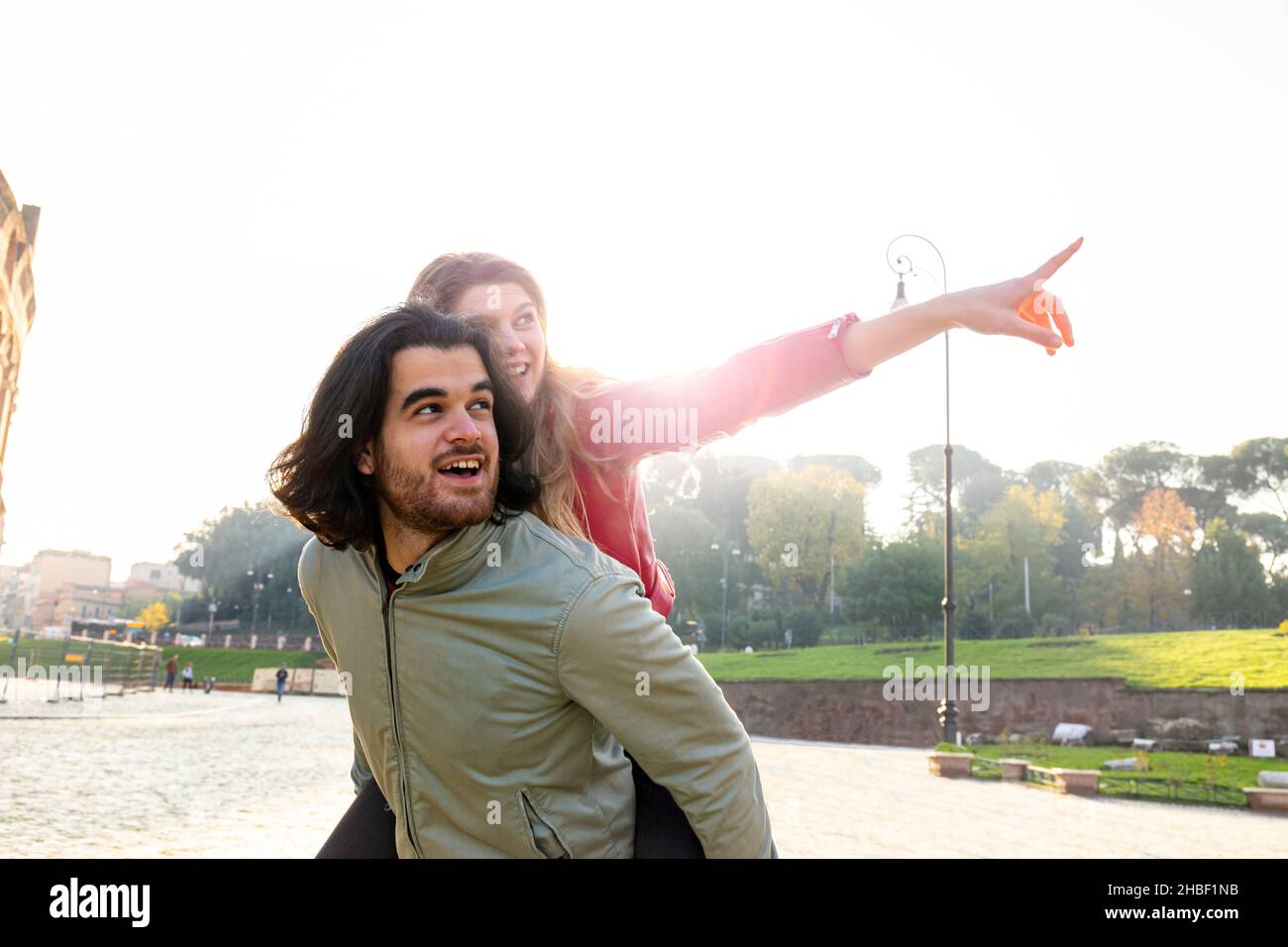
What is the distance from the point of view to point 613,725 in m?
→ 1.89

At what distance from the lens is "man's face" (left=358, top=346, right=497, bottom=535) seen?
2.01 m

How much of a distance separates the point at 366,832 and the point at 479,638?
0.64m

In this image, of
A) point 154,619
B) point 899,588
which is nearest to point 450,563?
point 899,588

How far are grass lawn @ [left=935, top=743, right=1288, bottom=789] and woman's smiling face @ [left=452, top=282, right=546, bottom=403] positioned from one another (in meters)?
16.4

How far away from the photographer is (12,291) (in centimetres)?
2978

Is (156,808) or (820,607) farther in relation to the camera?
(820,607)

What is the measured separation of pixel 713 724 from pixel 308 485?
1010mm

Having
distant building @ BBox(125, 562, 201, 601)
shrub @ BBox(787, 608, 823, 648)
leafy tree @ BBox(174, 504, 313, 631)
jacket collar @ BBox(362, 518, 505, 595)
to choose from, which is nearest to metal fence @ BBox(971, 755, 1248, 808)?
jacket collar @ BBox(362, 518, 505, 595)

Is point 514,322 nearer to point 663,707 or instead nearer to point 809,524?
point 663,707

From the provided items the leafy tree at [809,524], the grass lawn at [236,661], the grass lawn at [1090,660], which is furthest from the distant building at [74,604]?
the grass lawn at [1090,660]

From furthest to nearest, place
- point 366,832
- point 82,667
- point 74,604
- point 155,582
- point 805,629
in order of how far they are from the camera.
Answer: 1. point 155,582
2. point 74,604
3. point 805,629
4. point 82,667
5. point 366,832
